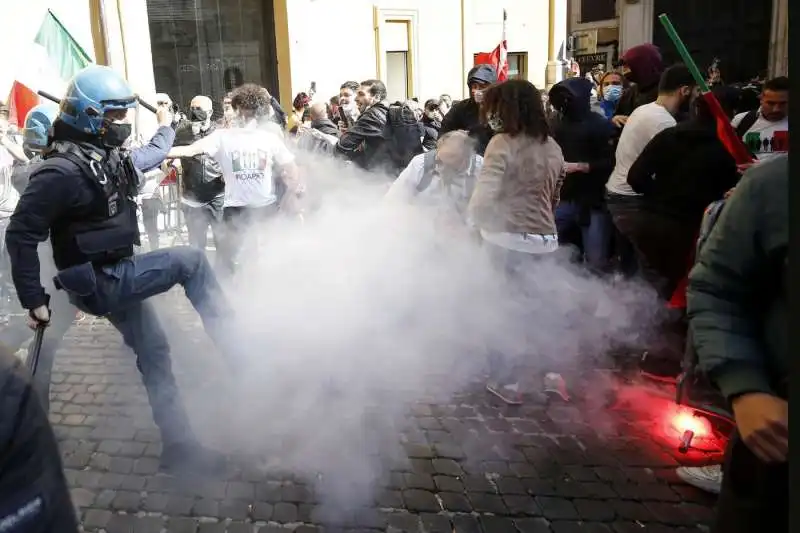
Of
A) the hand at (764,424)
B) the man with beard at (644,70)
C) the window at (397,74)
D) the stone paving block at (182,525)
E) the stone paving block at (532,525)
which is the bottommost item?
the stone paving block at (532,525)

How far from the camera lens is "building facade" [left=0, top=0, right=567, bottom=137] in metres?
10.9

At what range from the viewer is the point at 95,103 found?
3.19 metres

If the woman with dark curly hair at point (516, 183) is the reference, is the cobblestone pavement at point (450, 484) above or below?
below

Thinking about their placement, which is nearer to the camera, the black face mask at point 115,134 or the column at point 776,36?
the black face mask at point 115,134

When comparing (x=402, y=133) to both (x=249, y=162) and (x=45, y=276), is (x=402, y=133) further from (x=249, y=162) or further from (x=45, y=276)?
(x=45, y=276)

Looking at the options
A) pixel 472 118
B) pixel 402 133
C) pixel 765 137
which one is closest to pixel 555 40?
pixel 402 133

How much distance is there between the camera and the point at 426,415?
158 inches

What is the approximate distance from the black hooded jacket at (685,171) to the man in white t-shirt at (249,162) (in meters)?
2.91

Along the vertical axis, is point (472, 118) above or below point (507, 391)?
above

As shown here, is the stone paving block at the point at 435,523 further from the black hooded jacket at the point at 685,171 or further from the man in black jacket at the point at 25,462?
the black hooded jacket at the point at 685,171

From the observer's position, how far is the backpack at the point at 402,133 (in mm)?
6691

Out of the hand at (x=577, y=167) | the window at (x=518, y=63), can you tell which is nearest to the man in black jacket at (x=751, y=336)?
the hand at (x=577, y=167)

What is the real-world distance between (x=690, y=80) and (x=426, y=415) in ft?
9.40

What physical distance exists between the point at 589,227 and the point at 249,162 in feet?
9.06
